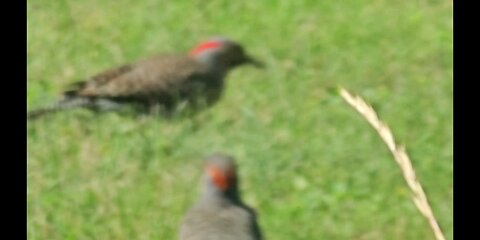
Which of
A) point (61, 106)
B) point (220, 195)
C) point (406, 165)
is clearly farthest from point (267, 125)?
point (406, 165)

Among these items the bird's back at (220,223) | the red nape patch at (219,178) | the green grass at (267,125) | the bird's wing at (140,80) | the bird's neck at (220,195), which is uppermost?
the bird's back at (220,223)

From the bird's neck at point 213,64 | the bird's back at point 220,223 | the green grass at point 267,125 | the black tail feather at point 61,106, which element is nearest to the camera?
the bird's back at point 220,223

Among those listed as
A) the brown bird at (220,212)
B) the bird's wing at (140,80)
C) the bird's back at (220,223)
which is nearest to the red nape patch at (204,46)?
the bird's wing at (140,80)

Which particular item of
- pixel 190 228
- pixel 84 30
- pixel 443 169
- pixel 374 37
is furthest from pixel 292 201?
pixel 84 30

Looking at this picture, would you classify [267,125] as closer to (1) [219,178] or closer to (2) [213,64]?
(2) [213,64]

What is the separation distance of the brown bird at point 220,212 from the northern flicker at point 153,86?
1828 mm

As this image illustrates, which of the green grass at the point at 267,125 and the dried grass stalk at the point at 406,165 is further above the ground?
the dried grass stalk at the point at 406,165

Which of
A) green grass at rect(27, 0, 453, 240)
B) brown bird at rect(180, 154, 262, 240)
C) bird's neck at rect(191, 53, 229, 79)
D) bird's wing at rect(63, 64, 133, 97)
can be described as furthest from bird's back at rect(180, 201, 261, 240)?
bird's neck at rect(191, 53, 229, 79)

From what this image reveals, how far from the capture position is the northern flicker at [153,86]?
803cm

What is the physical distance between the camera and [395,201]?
7.07m

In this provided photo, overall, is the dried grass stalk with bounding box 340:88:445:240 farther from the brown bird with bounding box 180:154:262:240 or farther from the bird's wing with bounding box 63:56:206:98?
the bird's wing with bounding box 63:56:206:98

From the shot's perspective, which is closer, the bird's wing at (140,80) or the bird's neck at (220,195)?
the bird's neck at (220,195)

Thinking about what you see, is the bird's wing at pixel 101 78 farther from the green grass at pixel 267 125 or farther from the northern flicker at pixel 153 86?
the green grass at pixel 267 125
